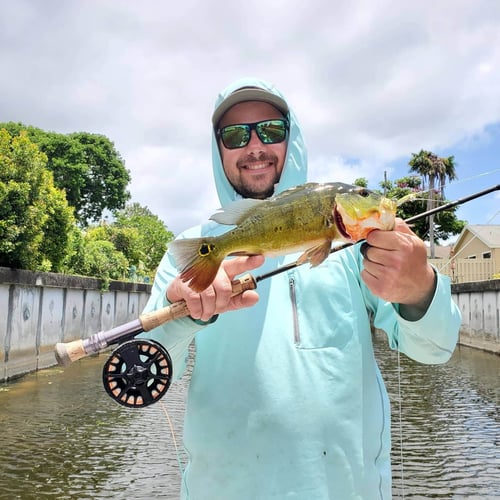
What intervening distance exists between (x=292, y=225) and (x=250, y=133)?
936mm

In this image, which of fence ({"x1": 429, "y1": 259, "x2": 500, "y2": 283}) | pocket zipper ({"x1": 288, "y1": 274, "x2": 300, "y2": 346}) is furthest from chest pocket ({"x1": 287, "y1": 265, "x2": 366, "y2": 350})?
fence ({"x1": 429, "y1": 259, "x2": 500, "y2": 283})

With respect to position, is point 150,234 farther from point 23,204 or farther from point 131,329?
point 131,329

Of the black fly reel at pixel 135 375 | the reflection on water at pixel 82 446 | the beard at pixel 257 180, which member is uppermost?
the beard at pixel 257 180

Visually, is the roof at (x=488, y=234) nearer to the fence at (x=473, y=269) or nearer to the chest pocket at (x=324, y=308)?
the fence at (x=473, y=269)

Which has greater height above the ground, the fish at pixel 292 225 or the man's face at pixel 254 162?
the man's face at pixel 254 162

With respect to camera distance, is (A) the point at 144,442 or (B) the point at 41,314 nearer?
(A) the point at 144,442

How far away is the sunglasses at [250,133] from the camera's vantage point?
2.64 m

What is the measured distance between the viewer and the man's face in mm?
2615

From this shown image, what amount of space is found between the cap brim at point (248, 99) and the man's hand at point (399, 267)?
1.20m

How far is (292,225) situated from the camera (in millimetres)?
1866

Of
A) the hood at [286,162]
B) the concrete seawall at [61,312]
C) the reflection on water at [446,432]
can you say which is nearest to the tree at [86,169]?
the concrete seawall at [61,312]

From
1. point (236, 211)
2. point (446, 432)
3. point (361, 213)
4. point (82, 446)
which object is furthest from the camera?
point (446, 432)

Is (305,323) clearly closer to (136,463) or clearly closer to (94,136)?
(136,463)

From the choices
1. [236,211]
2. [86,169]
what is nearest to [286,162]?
[236,211]
